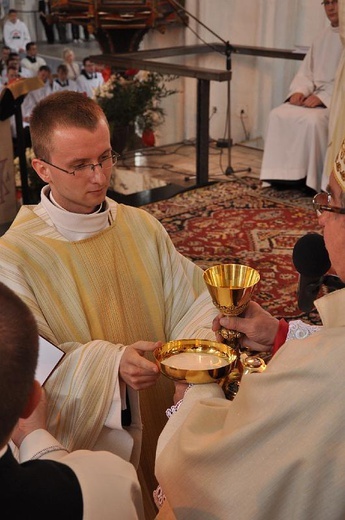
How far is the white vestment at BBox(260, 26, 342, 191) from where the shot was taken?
7750mm

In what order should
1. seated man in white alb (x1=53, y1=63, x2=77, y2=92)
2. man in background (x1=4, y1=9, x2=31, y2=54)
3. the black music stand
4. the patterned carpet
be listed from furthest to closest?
1. man in background (x1=4, y1=9, x2=31, y2=54)
2. seated man in white alb (x1=53, y1=63, x2=77, y2=92)
3. the black music stand
4. the patterned carpet

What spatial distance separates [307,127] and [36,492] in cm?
697

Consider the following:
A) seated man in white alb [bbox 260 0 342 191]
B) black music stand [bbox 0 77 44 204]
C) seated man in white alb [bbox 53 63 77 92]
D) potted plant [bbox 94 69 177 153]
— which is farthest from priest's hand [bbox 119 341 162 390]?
seated man in white alb [bbox 53 63 77 92]

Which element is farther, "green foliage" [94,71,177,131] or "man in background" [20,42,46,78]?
"man in background" [20,42,46,78]

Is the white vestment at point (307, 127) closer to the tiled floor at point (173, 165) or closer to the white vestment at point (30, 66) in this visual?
the tiled floor at point (173, 165)

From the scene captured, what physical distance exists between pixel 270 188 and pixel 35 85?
2.80 meters

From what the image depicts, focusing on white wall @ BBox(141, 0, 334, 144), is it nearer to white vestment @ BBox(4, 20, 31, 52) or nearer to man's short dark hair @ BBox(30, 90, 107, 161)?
white vestment @ BBox(4, 20, 31, 52)

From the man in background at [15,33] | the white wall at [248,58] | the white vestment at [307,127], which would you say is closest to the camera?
the white vestment at [307,127]

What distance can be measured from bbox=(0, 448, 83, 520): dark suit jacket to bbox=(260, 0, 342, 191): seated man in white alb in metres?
6.68

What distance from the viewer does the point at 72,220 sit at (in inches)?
97.6

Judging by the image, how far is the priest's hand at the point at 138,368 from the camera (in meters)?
2.15

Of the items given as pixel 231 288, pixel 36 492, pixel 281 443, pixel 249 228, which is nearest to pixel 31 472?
pixel 36 492

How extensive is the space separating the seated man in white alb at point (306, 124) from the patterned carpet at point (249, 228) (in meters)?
0.23

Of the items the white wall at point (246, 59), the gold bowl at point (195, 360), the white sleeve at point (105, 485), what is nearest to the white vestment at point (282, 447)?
the white sleeve at point (105, 485)
